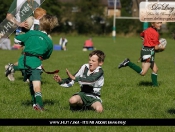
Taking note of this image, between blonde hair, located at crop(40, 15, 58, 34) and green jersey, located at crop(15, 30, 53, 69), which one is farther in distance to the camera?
blonde hair, located at crop(40, 15, 58, 34)

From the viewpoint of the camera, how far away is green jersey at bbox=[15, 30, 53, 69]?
21.3ft

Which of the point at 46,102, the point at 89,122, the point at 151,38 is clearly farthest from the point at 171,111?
the point at 151,38

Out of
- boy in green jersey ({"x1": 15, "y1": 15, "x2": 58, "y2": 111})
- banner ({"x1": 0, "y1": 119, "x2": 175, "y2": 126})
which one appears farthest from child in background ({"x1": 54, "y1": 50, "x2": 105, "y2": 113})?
banner ({"x1": 0, "y1": 119, "x2": 175, "y2": 126})

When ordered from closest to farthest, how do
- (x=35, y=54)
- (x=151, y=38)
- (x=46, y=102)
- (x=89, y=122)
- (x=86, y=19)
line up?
(x=89, y=122) → (x=35, y=54) → (x=46, y=102) → (x=151, y=38) → (x=86, y=19)

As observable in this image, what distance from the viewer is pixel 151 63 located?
1031cm

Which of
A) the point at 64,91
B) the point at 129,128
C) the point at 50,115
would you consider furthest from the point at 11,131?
the point at 64,91

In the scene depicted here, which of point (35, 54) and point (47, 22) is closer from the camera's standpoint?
point (35, 54)

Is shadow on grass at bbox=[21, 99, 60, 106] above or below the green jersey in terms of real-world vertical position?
below

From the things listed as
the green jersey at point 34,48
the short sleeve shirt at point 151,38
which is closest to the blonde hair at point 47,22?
the green jersey at point 34,48

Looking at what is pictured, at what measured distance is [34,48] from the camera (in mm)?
6516

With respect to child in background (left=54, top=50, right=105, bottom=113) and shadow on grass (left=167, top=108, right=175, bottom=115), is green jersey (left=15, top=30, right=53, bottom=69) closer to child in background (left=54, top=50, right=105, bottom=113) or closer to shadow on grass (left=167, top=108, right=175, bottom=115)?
child in background (left=54, top=50, right=105, bottom=113)

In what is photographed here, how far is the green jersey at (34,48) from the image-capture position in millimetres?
6484

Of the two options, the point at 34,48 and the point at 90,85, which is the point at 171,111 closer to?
the point at 90,85

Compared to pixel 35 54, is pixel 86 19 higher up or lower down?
lower down
